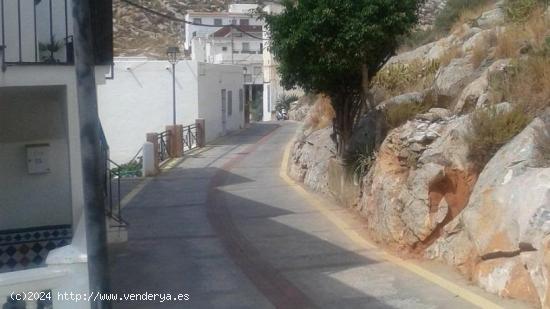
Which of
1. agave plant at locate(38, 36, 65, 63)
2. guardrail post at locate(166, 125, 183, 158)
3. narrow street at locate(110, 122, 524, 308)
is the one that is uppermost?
agave plant at locate(38, 36, 65, 63)

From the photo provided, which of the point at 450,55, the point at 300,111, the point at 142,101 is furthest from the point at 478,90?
the point at 300,111

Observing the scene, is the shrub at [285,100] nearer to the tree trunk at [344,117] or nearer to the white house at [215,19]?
the white house at [215,19]

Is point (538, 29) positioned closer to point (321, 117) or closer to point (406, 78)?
point (406, 78)

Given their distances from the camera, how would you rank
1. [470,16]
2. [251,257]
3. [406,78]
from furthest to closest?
1. [470,16]
2. [406,78]
3. [251,257]

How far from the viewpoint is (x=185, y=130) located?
3016cm

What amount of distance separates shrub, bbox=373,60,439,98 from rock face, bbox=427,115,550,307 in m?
6.79

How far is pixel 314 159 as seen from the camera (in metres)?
18.6

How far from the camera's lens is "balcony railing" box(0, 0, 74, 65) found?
8094mm

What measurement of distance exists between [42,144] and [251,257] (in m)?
3.22

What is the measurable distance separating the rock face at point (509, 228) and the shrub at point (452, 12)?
16205 mm

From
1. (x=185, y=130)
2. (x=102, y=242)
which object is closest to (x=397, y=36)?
(x=102, y=242)

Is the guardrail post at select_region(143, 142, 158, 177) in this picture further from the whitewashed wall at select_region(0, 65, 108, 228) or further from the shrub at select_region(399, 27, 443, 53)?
the whitewashed wall at select_region(0, 65, 108, 228)

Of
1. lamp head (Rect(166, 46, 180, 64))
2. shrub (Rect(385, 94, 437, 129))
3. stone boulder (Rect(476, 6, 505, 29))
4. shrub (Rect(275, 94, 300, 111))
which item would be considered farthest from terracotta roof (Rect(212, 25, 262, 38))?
shrub (Rect(385, 94, 437, 129))

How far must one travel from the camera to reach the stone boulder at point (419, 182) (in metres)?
10.4
